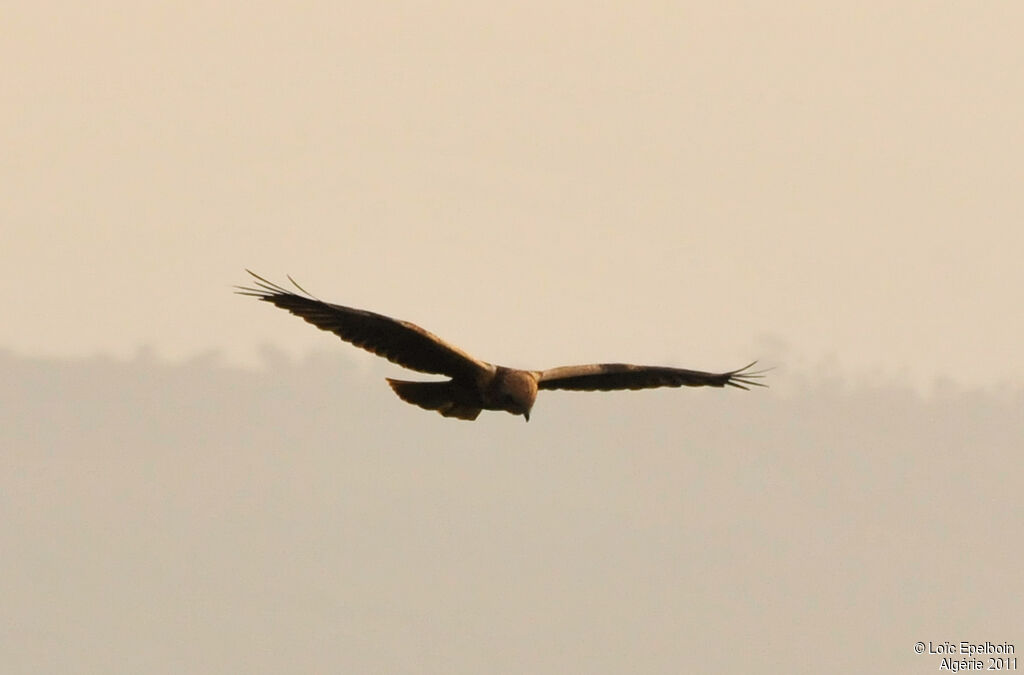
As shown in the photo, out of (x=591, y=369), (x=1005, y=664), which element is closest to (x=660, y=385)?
(x=591, y=369)

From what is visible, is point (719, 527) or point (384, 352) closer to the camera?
point (384, 352)

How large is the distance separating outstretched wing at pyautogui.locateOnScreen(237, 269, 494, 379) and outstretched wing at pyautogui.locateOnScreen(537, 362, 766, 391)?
3.20ft

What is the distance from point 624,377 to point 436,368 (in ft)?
7.13

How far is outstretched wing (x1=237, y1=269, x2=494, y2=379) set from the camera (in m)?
22.4

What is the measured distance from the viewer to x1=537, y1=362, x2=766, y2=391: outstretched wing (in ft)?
78.7

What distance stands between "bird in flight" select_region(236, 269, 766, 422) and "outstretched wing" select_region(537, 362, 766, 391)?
1 centimetres

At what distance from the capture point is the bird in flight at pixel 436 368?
73.5ft

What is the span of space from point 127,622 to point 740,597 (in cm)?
4280

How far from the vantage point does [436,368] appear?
76.6ft

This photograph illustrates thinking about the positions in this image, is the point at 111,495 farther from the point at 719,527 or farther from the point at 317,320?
the point at 317,320

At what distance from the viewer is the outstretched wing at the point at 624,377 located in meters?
24.0

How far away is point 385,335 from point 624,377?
2888 millimetres

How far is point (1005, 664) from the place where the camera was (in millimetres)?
42094

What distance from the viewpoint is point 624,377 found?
80.7 feet
